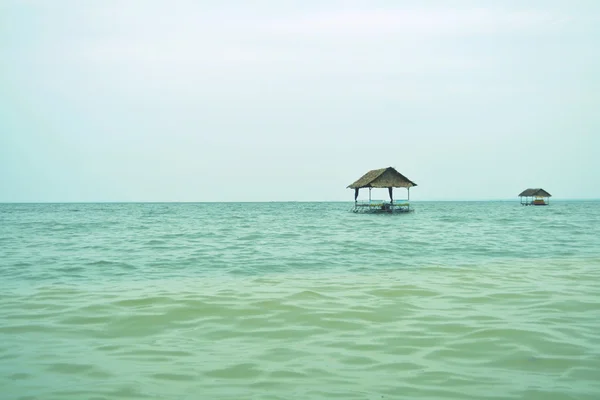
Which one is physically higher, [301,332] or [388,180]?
[388,180]

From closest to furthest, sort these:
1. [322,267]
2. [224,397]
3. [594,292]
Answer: [224,397]
[594,292]
[322,267]

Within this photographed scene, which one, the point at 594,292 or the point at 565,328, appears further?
the point at 594,292

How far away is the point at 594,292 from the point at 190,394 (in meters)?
6.18

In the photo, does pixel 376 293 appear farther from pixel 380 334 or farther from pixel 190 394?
pixel 190 394

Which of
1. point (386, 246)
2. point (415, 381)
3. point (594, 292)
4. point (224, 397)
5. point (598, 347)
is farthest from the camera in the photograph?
point (386, 246)

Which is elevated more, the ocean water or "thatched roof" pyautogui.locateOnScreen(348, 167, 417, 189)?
"thatched roof" pyautogui.locateOnScreen(348, 167, 417, 189)

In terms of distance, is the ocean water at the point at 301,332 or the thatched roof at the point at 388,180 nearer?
the ocean water at the point at 301,332

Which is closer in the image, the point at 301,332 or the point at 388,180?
the point at 301,332

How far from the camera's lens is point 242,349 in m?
4.17

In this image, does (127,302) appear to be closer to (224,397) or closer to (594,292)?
(224,397)

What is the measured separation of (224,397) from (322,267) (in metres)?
6.75

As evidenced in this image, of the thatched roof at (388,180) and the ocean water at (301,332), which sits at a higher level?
the thatched roof at (388,180)

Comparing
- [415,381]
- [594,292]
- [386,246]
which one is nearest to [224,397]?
[415,381]

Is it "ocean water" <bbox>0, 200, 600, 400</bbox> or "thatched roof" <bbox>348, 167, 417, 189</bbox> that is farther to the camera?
"thatched roof" <bbox>348, 167, 417, 189</bbox>
